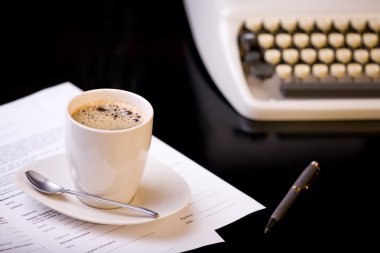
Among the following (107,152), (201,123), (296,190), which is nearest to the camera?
(107,152)

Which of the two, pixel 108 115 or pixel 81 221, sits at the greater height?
pixel 108 115

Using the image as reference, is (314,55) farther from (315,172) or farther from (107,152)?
(107,152)

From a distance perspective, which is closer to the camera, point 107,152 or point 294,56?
point 107,152

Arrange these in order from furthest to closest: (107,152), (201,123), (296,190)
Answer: (201,123) → (296,190) → (107,152)

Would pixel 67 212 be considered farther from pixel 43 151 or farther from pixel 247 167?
pixel 247 167

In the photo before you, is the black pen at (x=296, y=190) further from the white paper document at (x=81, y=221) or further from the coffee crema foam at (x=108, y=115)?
the coffee crema foam at (x=108, y=115)

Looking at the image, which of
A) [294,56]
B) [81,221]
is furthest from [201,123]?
[81,221]

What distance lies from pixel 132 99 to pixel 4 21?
0.57 meters

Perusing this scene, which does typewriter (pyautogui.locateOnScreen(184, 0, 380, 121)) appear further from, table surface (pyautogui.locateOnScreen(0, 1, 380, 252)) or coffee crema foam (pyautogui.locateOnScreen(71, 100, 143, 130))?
coffee crema foam (pyautogui.locateOnScreen(71, 100, 143, 130))

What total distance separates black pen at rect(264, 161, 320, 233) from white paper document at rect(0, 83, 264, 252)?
0.09 ft

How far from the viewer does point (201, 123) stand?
3.08 feet

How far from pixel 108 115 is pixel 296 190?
10.5 inches

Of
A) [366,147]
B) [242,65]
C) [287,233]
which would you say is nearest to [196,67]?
[242,65]

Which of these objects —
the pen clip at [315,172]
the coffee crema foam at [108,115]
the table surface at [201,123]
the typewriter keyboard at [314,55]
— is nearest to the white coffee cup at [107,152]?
the coffee crema foam at [108,115]
